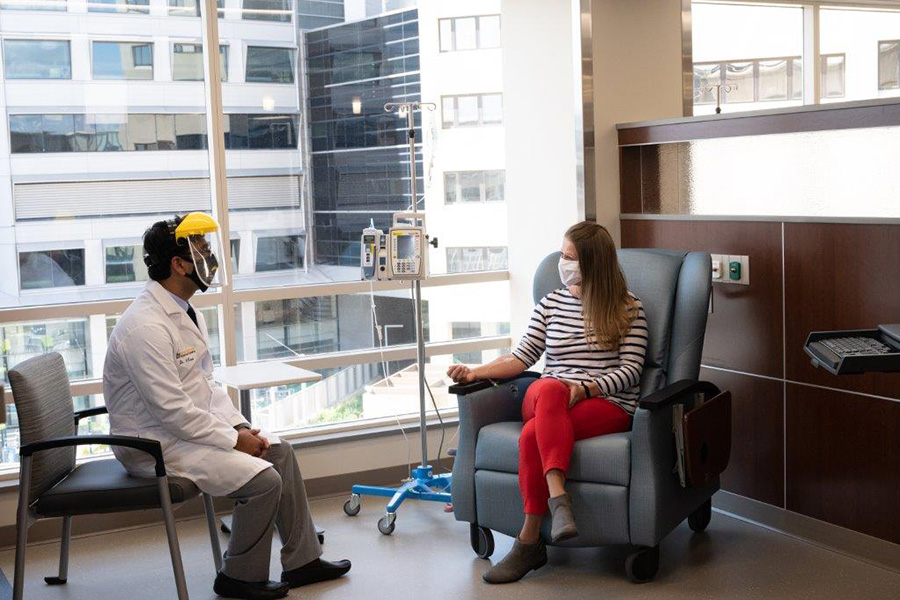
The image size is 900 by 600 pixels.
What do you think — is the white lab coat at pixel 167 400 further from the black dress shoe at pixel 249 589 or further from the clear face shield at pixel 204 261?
the black dress shoe at pixel 249 589

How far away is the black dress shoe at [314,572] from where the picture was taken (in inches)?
140

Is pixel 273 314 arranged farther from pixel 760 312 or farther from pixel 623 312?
pixel 760 312

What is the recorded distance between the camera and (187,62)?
Result: 4500mm

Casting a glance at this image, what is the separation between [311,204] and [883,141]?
2460 millimetres

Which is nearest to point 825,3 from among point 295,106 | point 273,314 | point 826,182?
point 826,182

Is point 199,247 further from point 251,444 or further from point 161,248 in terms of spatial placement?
point 251,444

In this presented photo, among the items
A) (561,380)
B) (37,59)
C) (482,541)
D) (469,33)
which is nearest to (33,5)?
(37,59)

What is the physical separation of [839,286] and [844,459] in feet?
1.99

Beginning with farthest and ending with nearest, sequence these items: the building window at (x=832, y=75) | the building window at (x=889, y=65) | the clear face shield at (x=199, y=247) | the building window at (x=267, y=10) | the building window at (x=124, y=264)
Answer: the building window at (x=889, y=65) → the building window at (x=832, y=75) → the building window at (x=267, y=10) → the building window at (x=124, y=264) → the clear face shield at (x=199, y=247)

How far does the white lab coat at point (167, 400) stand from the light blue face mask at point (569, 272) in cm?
127

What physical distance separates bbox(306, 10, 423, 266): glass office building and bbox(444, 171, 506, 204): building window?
0.78 feet

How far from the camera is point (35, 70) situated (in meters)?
4.23

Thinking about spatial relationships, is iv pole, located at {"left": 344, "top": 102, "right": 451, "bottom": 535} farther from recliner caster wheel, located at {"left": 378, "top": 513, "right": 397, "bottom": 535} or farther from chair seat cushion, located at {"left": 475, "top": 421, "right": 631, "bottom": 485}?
chair seat cushion, located at {"left": 475, "top": 421, "right": 631, "bottom": 485}

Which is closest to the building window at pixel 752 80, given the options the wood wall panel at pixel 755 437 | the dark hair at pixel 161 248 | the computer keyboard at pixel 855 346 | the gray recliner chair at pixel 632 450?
the gray recliner chair at pixel 632 450
